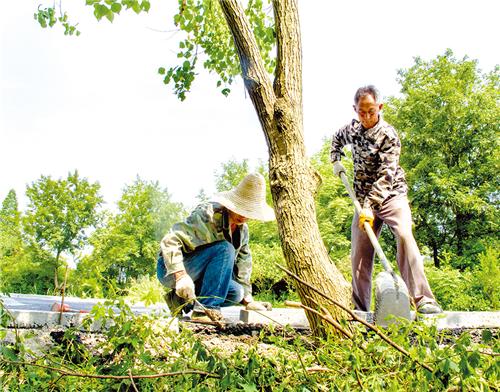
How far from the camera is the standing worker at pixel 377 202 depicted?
3543mm

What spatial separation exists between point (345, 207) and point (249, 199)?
13.7 metres

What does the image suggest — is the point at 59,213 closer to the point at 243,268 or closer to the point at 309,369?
the point at 243,268

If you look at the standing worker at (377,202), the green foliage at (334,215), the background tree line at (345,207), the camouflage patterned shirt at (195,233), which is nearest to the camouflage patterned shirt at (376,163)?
the standing worker at (377,202)

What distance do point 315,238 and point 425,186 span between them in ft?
56.0

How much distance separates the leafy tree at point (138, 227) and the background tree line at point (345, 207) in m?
0.04

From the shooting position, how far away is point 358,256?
3703mm

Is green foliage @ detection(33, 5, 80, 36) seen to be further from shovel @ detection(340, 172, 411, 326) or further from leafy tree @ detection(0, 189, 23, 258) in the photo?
leafy tree @ detection(0, 189, 23, 258)

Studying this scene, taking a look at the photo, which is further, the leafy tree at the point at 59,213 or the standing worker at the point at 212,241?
the leafy tree at the point at 59,213

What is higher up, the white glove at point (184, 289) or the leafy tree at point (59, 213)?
the leafy tree at point (59, 213)

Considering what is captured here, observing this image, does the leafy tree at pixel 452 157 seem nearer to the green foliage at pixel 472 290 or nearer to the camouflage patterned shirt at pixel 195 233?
the green foliage at pixel 472 290

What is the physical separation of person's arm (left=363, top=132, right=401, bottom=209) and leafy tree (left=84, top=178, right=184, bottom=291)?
478 inches

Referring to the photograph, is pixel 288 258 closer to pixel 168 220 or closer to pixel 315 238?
pixel 315 238

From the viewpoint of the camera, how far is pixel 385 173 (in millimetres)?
3670

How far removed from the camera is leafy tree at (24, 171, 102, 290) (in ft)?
44.8
